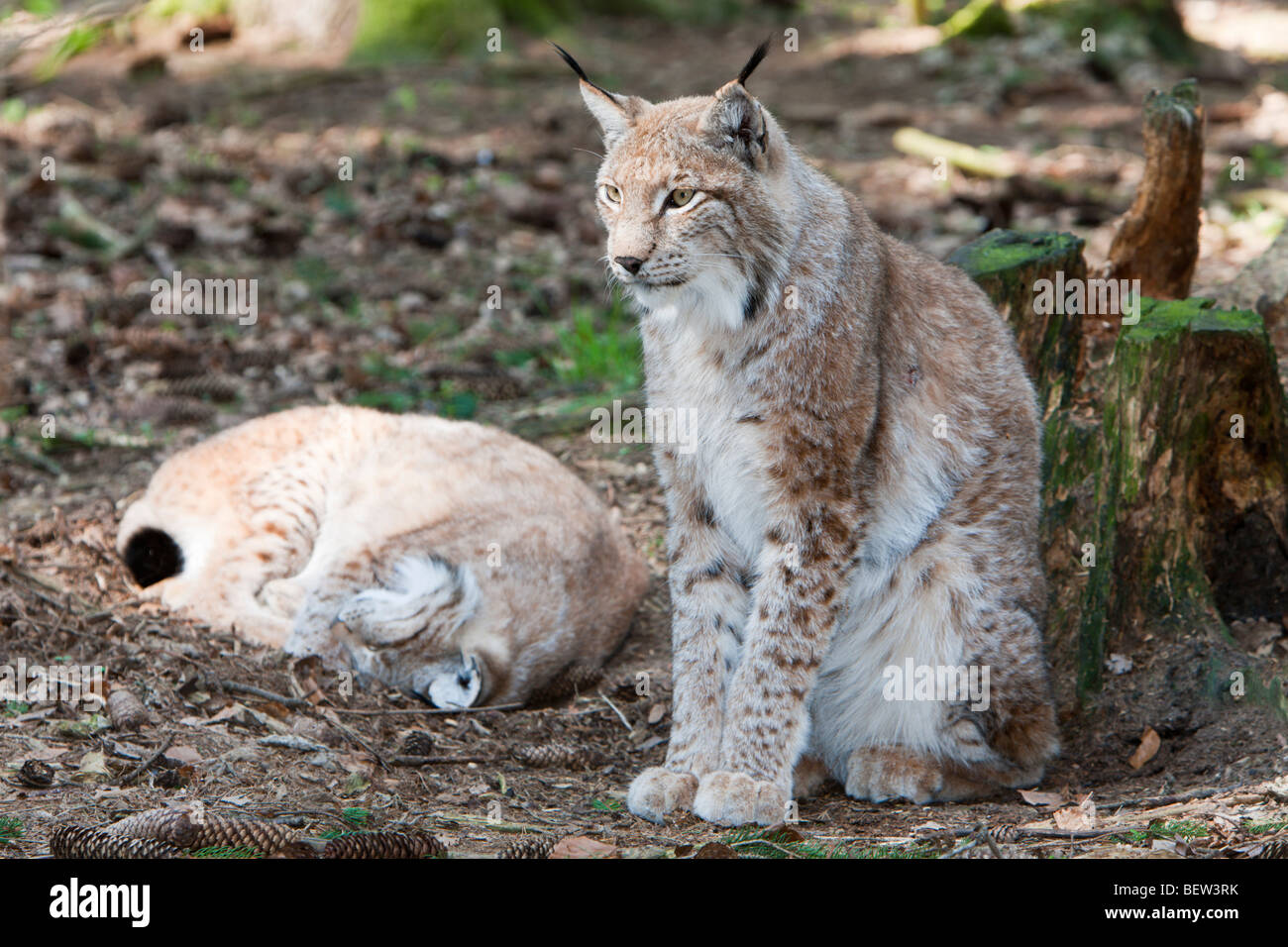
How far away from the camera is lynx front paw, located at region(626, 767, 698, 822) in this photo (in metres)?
3.45

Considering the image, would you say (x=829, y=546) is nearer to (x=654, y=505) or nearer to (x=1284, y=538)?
(x=1284, y=538)

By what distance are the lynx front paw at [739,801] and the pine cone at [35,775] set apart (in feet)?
5.16

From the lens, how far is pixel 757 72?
491 inches

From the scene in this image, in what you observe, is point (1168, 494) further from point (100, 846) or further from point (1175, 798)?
point (100, 846)

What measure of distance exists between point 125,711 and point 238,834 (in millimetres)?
987

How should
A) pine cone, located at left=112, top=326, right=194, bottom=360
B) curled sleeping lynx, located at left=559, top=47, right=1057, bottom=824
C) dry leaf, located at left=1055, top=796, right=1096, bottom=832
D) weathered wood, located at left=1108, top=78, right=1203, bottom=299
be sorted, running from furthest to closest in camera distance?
pine cone, located at left=112, top=326, right=194, bottom=360, weathered wood, located at left=1108, top=78, right=1203, bottom=299, curled sleeping lynx, located at left=559, top=47, right=1057, bottom=824, dry leaf, located at left=1055, top=796, right=1096, bottom=832

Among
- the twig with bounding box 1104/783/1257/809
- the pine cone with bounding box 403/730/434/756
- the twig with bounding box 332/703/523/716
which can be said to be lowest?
the twig with bounding box 1104/783/1257/809

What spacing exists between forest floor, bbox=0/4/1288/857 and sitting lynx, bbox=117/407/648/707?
166 mm

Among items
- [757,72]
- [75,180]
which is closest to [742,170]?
[75,180]

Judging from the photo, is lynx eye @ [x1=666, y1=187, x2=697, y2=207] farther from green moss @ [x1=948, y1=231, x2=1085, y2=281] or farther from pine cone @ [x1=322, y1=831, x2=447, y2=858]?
pine cone @ [x1=322, y1=831, x2=447, y2=858]

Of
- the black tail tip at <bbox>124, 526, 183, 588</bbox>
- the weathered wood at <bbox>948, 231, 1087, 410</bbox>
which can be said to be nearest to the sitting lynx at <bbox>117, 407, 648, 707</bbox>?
the black tail tip at <bbox>124, 526, 183, 588</bbox>

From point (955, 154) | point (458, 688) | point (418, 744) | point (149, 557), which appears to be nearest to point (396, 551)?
point (458, 688)

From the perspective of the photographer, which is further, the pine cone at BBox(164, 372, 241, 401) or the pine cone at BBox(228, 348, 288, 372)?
the pine cone at BBox(228, 348, 288, 372)

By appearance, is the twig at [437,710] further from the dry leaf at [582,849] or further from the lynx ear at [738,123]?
the lynx ear at [738,123]
